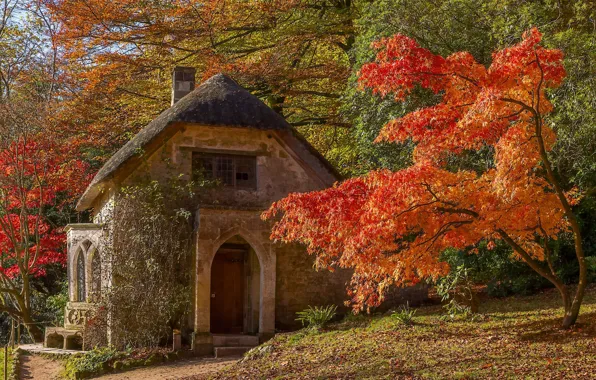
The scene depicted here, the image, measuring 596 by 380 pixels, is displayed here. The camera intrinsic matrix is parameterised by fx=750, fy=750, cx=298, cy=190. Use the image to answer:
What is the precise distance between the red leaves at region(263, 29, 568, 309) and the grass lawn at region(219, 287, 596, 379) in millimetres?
1275

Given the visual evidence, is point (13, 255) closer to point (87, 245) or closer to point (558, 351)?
point (87, 245)

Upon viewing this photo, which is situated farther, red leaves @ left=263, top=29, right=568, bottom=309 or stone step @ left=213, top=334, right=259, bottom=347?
stone step @ left=213, top=334, right=259, bottom=347

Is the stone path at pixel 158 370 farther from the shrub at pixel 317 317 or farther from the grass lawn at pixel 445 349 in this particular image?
the shrub at pixel 317 317

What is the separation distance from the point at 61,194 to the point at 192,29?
305 inches

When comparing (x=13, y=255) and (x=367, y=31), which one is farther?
(x=13, y=255)

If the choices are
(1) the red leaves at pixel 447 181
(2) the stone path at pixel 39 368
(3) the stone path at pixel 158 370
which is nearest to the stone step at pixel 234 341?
(3) the stone path at pixel 158 370

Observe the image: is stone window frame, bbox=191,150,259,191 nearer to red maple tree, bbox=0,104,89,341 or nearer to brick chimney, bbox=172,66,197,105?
brick chimney, bbox=172,66,197,105

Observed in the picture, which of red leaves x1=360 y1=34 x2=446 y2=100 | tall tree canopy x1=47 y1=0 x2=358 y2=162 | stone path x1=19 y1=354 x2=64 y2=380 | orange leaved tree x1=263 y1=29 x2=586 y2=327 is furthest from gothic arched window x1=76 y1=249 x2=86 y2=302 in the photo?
red leaves x1=360 y1=34 x2=446 y2=100

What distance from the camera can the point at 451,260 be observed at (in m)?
18.7

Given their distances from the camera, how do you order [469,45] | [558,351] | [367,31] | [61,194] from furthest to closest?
[61,194], [367,31], [469,45], [558,351]

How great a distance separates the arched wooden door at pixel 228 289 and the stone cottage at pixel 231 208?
0.02 m

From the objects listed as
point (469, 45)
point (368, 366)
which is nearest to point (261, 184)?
point (469, 45)

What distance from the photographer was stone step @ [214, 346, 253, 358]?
1617 centimetres

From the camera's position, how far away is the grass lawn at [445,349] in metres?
10.4
